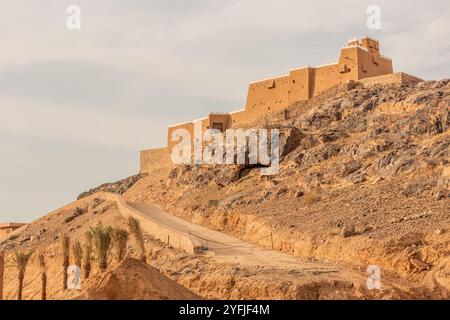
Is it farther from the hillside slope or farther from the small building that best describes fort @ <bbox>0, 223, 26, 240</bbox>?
the hillside slope

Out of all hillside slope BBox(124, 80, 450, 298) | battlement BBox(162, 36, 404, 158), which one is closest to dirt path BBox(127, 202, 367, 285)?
hillside slope BBox(124, 80, 450, 298)

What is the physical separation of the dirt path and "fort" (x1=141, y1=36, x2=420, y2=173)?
14.8 metres

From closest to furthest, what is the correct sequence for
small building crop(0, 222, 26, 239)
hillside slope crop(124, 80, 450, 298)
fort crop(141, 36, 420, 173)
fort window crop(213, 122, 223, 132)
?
A: hillside slope crop(124, 80, 450, 298) → fort crop(141, 36, 420, 173) → small building crop(0, 222, 26, 239) → fort window crop(213, 122, 223, 132)

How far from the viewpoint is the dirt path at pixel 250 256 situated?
74.2 feet

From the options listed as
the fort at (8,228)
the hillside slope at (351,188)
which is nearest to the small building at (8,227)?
the fort at (8,228)

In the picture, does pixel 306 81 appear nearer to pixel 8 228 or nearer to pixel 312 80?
pixel 312 80

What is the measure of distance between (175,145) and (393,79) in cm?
1808

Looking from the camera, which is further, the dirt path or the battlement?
the battlement

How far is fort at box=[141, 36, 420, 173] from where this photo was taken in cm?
4531

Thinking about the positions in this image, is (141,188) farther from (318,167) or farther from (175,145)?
(318,167)

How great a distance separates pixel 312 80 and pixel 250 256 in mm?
22475

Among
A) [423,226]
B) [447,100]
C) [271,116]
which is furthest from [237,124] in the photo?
[423,226]

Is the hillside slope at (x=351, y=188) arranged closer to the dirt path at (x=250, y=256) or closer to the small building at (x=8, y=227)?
the dirt path at (x=250, y=256)

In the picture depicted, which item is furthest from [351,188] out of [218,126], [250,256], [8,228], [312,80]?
[8,228]
